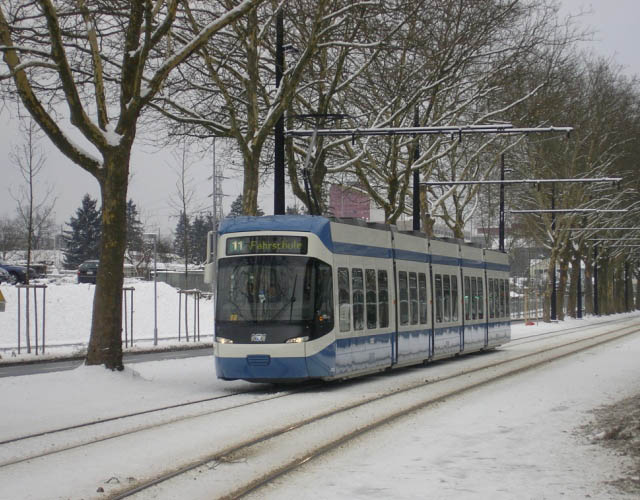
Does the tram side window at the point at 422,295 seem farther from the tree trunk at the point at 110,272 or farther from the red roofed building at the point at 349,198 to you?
the tree trunk at the point at 110,272

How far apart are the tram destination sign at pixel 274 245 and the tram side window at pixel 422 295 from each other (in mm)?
6540

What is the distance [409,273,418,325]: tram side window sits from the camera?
76.3ft

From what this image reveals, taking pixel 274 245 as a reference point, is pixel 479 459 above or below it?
below

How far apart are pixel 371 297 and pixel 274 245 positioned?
310 cm

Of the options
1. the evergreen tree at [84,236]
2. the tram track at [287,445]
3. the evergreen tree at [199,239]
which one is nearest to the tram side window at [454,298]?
the tram track at [287,445]

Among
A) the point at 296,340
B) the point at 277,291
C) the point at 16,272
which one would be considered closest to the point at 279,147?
the point at 277,291

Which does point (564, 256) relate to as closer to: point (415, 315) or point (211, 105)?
point (211, 105)

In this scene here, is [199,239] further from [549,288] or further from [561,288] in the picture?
[549,288]

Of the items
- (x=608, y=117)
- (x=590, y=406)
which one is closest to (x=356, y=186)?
(x=608, y=117)

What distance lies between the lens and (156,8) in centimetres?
1850

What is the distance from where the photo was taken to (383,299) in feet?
69.4

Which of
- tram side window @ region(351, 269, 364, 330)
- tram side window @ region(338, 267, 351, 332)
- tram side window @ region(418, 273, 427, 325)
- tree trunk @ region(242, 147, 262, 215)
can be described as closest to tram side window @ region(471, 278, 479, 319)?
tram side window @ region(418, 273, 427, 325)

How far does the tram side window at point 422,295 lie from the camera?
24.1 m

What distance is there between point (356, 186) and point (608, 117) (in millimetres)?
25594
